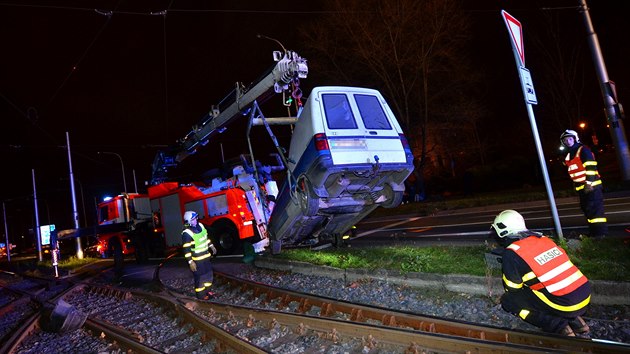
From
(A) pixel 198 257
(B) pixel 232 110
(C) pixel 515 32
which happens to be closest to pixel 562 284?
(C) pixel 515 32

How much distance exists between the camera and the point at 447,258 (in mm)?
6836

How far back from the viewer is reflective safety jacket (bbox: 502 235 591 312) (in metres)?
3.46

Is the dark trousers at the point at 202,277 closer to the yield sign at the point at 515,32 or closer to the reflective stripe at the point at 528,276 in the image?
the reflective stripe at the point at 528,276

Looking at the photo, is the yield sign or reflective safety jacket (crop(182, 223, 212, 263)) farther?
reflective safety jacket (crop(182, 223, 212, 263))

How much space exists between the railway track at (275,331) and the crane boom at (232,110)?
4322 mm

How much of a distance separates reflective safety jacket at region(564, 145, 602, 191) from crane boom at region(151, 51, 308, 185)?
5.16 m

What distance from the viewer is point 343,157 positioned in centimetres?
664

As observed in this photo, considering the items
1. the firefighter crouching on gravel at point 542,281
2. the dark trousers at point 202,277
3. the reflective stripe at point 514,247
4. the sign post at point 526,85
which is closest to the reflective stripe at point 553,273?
the firefighter crouching on gravel at point 542,281

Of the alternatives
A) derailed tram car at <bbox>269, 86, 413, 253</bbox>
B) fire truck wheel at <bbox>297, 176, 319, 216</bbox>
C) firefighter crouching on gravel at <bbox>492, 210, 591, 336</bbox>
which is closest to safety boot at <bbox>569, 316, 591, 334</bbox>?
firefighter crouching on gravel at <bbox>492, 210, 591, 336</bbox>

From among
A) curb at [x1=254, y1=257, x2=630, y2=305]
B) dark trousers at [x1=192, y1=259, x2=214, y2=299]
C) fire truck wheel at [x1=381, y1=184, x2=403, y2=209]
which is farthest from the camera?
fire truck wheel at [x1=381, y1=184, x2=403, y2=209]

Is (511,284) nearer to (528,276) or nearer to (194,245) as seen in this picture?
(528,276)

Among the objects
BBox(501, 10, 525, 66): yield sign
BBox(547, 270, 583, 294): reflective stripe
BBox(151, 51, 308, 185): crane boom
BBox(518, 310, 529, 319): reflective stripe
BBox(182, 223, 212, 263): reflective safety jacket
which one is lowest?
BBox(518, 310, 529, 319): reflective stripe

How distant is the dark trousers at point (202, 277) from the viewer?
7547 millimetres

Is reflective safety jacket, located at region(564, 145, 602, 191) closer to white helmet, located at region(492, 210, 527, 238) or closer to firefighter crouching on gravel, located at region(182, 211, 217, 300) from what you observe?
white helmet, located at region(492, 210, 527, 238)
